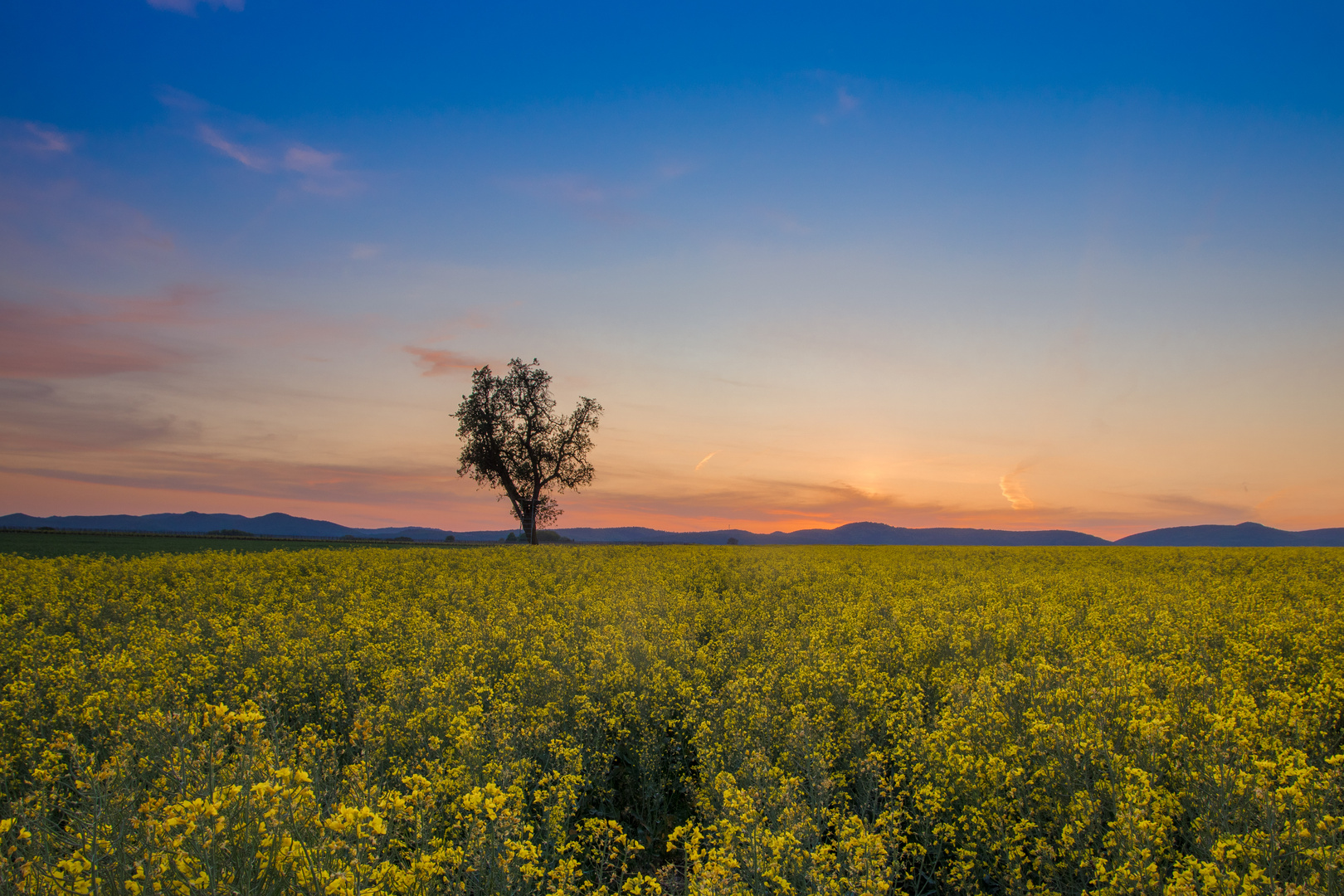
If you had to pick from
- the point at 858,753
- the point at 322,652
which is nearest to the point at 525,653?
the point at 322,652

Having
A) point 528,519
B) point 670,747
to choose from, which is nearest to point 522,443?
point 528,519

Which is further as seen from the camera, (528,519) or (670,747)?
(528,519)

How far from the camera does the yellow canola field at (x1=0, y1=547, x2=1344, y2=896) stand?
12.4ft

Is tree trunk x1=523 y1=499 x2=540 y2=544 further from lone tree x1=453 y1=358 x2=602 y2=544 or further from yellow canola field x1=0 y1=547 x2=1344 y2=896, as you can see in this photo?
yellow canola field x1=0 y1=547 x2=1344 y2=896

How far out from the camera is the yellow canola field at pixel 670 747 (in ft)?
12.4

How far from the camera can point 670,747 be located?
742 centimetres

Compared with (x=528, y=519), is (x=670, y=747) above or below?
below

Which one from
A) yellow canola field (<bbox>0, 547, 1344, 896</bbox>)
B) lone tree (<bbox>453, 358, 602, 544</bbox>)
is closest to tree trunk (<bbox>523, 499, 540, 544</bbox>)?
lone tree (<bbox>453, 358, 602, 544</bbox>)

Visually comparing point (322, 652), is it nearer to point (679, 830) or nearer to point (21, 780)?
point (21, 780)

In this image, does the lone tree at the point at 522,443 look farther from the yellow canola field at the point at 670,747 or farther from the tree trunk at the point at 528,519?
the yellow canola field at the point at 670,747

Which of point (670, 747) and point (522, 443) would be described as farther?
point (522, 443)

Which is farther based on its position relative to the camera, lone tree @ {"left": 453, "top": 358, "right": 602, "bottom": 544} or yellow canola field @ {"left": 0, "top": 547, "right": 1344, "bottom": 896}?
lone tree @ {"left": 453, "top": 358, "right": 602, "bottom": 544}

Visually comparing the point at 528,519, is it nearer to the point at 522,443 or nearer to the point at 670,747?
the point at 522,443

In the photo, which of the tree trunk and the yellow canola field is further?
the tree trunk
